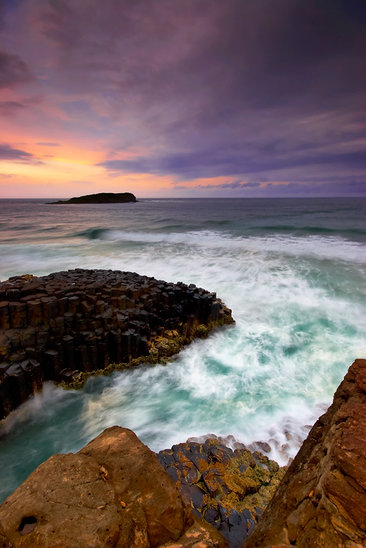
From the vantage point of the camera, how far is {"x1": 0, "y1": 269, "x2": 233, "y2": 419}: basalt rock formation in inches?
237

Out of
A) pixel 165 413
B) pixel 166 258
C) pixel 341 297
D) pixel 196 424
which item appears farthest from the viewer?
pixel 166 258

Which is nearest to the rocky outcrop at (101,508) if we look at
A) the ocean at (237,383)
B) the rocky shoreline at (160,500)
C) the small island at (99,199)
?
the rocky shoreline at (160,500)

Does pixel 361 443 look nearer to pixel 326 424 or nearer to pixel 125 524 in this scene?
pixel 326 424

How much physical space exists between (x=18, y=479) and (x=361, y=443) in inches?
214

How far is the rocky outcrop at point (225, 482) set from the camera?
9.87 ft

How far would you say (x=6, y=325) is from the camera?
6.50 m

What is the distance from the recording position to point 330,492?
5.50 ft

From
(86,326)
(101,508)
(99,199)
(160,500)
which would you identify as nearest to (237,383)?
(86,326)

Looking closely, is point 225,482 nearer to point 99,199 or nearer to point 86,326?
point 86,326

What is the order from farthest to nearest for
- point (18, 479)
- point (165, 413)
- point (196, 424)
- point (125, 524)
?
point (165, 413), point (196, 424), point (18, 479), point (125, 524)

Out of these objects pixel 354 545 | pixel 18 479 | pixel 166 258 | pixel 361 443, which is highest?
pixel 361 443

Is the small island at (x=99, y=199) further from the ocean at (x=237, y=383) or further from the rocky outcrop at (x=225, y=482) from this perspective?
the rocky outcrop at (x=225, y=482)

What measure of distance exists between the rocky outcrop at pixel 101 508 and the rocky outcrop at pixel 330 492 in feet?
1.65

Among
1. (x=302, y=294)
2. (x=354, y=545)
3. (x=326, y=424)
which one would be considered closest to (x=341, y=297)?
(x=302, y=294)
